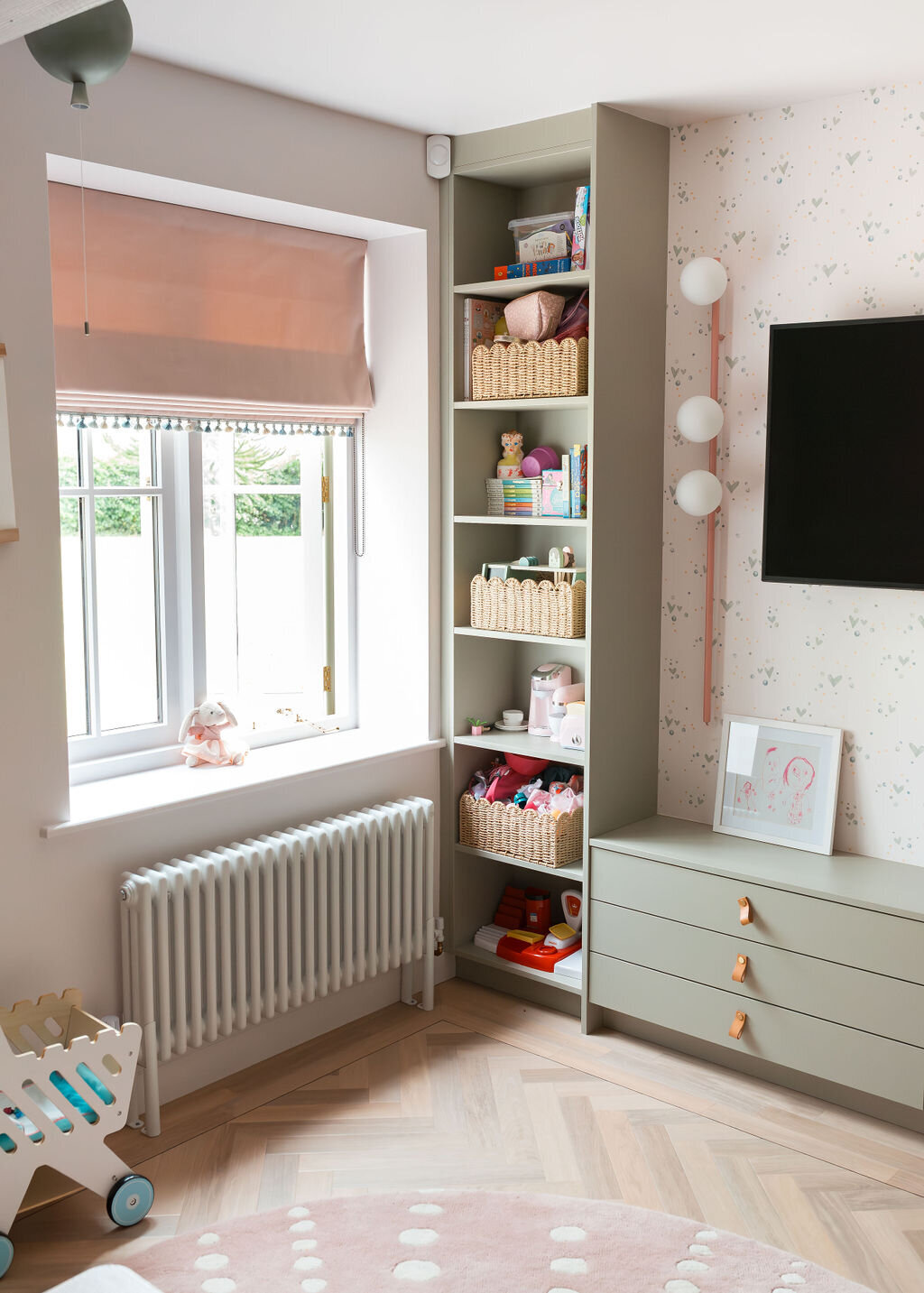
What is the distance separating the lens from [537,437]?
362 centimetres

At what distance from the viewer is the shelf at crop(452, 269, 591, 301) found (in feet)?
10.3

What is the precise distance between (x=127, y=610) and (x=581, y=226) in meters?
1.62

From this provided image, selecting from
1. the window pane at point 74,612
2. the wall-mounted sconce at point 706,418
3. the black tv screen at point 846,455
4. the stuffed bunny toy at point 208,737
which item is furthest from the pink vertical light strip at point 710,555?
the window pane at point 74,612

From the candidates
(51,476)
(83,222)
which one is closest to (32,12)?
(51,476)

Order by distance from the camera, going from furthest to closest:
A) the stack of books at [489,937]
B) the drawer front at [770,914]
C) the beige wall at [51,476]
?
the stack of books at [489,937]
the drawer front at [770,914]
the beige wall at [51,476]

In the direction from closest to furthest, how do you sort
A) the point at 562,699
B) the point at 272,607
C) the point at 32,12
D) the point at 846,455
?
the point at 32,12
the point at 846,455
the point at 562,699
the point at 272,607

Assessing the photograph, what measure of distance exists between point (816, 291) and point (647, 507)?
0.73 m

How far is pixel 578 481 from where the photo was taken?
3.22 m

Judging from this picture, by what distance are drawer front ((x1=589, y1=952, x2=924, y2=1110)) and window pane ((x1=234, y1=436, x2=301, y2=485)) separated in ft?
5.59

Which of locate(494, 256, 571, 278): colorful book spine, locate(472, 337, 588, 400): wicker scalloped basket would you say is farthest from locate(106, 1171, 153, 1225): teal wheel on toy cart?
locate(494, 256, 571, 278): colorful book spine

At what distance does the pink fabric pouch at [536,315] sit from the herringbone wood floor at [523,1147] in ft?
6.59

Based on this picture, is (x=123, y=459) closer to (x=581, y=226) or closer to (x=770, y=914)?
(x=581, y=226)

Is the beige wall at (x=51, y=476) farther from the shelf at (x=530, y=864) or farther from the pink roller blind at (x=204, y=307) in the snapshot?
the shelf at (x=530, y=864)

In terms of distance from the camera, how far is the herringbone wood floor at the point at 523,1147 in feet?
7.96
